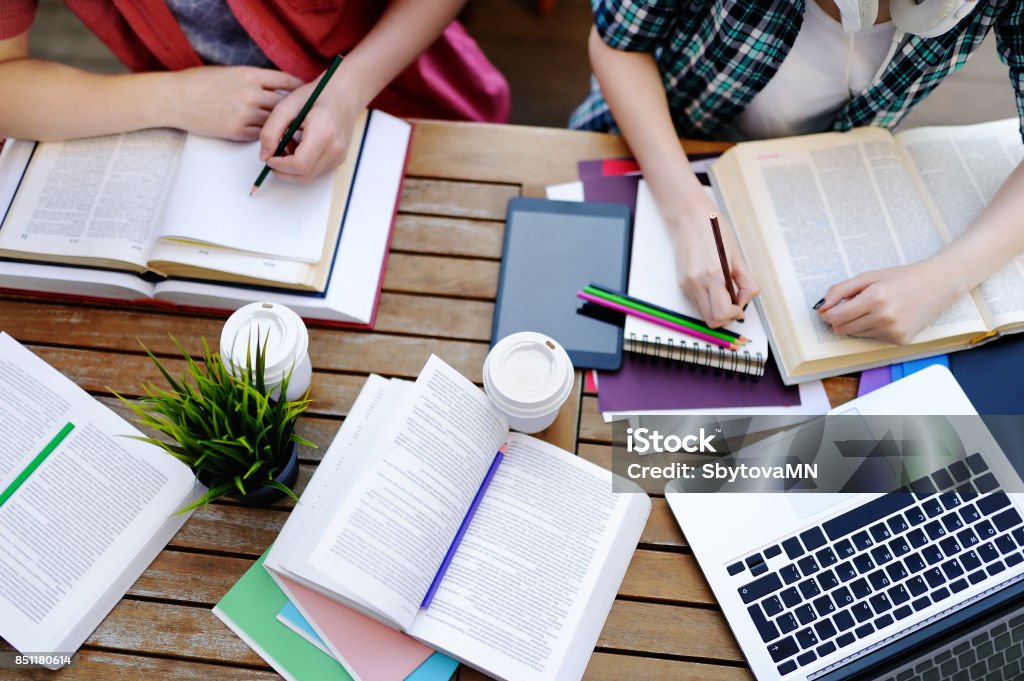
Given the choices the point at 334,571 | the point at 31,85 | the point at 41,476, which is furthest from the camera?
the point at 31,85

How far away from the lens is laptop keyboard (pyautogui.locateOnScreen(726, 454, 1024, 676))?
2.60 ft

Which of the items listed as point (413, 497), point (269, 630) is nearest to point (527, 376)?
point (413, 497)

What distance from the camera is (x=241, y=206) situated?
929mm

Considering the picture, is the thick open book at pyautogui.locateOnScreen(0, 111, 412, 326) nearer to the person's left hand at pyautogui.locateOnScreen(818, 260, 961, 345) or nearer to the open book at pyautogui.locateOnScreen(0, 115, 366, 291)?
the open book at pyautogui.locateOnScreen(0, 115, 366, 291)

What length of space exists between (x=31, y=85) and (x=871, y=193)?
110 cm

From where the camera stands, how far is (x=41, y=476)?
2.76 feet

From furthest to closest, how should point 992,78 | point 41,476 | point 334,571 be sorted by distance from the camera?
point 992,78 < point 41,476 < point 334,571

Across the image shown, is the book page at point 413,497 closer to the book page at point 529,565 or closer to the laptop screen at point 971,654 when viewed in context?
the book page at point 529,565

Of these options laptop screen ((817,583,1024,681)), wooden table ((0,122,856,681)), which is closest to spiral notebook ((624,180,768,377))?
wooden table ((0,122,856,681))

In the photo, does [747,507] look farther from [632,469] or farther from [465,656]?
[465,656]

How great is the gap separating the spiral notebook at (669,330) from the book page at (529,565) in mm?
171

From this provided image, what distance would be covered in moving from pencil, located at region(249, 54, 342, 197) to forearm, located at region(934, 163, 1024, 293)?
78 cm

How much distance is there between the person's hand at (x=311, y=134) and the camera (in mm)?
913

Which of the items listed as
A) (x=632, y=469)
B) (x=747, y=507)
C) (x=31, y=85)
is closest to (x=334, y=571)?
(x=632, y=469)
